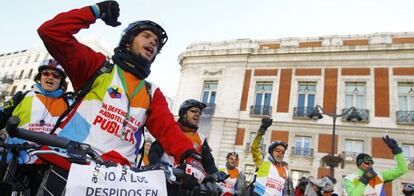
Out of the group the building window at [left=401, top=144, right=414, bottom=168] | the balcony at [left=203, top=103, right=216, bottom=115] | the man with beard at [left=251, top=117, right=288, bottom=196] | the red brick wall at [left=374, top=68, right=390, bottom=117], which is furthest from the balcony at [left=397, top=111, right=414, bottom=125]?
the man with beard at [left=251, top=117, right=288, bottom=196]

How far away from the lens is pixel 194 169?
3.74 meters

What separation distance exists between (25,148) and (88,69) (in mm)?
578

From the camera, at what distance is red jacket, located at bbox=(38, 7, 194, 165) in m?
1.90

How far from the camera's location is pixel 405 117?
20.5 metres

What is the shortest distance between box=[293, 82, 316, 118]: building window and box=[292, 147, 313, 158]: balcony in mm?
2250

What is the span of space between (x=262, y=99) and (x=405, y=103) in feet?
29.2

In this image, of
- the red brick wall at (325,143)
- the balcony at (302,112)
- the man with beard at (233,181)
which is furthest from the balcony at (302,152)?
the man with beard at (233,181)

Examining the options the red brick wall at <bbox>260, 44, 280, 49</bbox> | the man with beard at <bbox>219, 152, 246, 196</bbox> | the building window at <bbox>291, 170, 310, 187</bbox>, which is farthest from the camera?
the red brick wall at <bbox>260, 44, 280, 49</bbox>

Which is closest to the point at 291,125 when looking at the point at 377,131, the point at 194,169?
the point at 377,131

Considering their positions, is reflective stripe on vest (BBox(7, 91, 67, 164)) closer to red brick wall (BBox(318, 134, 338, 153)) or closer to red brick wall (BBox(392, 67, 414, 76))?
red brick wall (BBox(318, 134, 338, 153))

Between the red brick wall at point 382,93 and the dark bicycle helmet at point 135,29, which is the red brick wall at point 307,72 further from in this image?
the dark bicycle helmet at point 135,29

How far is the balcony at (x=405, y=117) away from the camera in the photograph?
2025 cm

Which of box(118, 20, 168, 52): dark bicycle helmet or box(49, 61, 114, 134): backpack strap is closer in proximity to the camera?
box(49, 61, 114, 134): backpack strap

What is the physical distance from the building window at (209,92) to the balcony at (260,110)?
313cm
